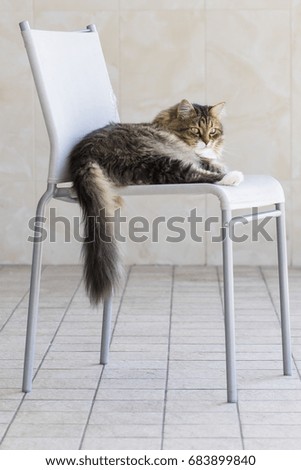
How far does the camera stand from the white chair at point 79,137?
2178mm

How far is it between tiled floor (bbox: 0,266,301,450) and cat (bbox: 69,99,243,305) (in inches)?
11.6

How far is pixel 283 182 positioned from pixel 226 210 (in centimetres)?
197

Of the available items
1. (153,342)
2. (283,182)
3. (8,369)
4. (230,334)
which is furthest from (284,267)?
(283,182)

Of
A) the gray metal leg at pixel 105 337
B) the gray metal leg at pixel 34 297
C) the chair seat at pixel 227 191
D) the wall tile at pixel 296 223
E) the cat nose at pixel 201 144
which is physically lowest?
the wall tile at pixel 296 223

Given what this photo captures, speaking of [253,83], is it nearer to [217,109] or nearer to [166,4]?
[166,4]

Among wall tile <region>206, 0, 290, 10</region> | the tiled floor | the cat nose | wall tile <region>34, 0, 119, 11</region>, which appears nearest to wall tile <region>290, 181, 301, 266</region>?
the tiled floor

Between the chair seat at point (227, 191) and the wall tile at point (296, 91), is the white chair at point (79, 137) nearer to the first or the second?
the chair seat at point (227, 191)

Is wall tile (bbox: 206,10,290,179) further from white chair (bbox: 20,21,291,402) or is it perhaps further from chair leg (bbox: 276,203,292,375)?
chair leg (bbox: 276,203,292,375)

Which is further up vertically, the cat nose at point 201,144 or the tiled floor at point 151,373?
the cat nose at point 201,144

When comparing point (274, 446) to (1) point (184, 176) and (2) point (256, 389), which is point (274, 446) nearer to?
(2) point (256, 389)

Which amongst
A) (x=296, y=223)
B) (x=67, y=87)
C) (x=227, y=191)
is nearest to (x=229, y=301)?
(x=227, y=191)

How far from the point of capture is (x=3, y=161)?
409 cm

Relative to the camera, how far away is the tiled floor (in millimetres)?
2012

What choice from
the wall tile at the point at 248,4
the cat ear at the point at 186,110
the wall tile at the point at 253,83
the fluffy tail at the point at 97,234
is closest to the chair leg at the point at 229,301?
the fluffy tail at the point at 97,234
